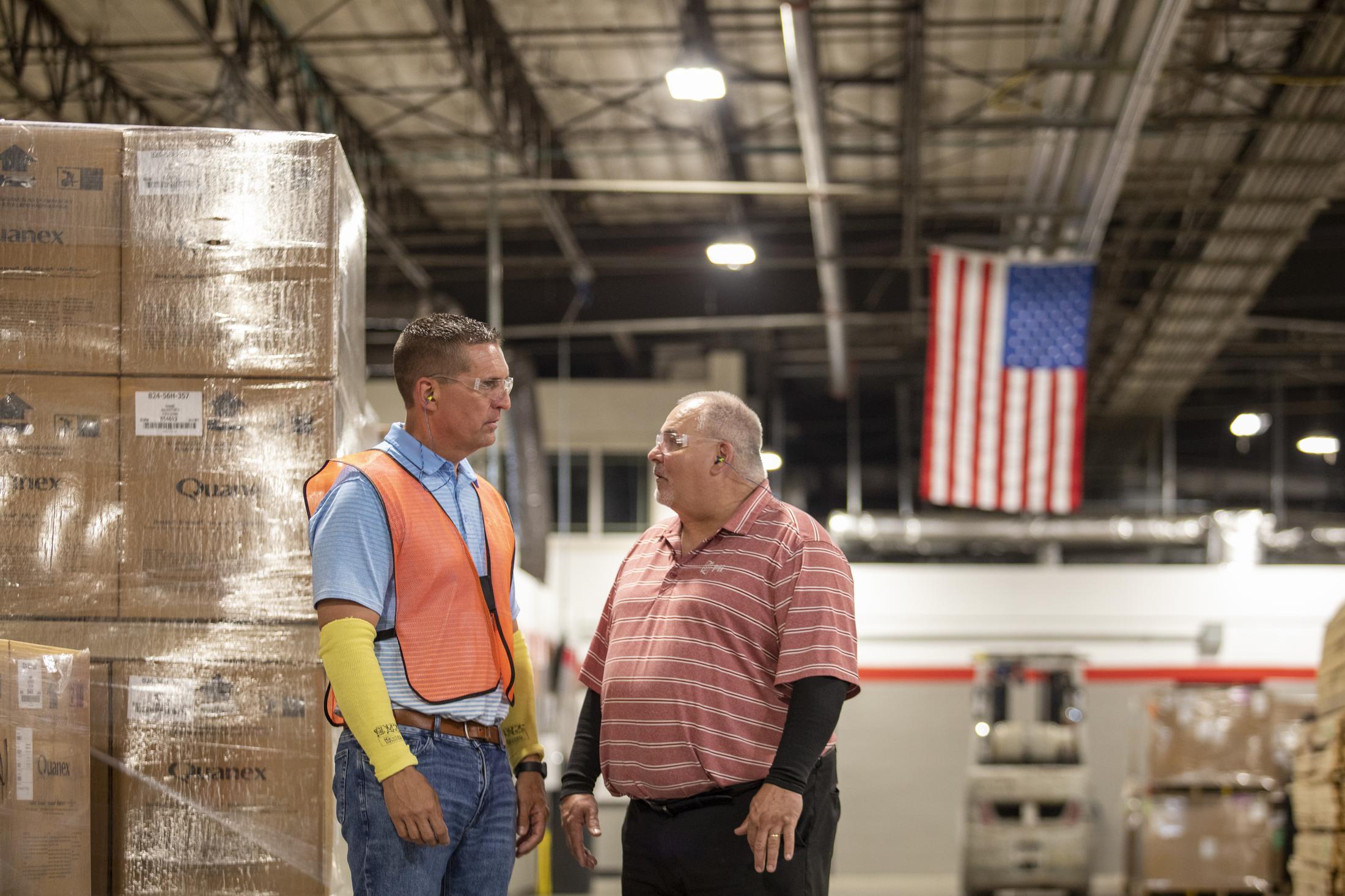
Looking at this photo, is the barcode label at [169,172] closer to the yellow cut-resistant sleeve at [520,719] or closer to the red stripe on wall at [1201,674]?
the yellow cut-resistant sleeve at [520,719]

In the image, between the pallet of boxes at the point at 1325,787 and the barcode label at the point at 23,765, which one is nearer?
the barcode label at the point at 23,765

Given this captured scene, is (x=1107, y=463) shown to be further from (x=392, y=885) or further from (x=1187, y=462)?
(x=392, y=885)

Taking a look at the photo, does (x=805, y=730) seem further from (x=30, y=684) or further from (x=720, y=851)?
(x=30, y=684)

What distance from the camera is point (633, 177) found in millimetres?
13352

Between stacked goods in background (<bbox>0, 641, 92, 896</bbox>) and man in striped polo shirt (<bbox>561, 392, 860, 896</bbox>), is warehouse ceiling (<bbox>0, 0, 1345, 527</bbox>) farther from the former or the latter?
stacked goods in background (<bbox>0, 641, 92, 896</bbox>)

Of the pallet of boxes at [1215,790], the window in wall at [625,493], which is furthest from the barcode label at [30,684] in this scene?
the window in wall at [625,493]

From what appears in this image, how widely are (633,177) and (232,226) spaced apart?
1026 cm

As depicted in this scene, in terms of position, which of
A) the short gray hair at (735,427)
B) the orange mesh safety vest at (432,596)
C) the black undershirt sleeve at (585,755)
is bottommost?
the black undershirt sleeve at (585,755)

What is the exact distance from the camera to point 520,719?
Answer: 3219 millimetres

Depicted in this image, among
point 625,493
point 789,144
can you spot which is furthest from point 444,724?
point 625,493

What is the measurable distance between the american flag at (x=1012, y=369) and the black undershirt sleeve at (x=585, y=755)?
6637 mm

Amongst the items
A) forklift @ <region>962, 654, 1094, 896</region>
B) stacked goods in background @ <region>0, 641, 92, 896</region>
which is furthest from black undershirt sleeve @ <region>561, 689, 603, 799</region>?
forklift @ <region>962, 654, 1094, 896</region>

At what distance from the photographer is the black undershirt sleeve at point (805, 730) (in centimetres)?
294

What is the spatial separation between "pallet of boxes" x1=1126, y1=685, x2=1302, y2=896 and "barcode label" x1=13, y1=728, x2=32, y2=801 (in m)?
9.75
